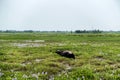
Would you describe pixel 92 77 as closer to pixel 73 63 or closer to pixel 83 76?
pixel 83 76

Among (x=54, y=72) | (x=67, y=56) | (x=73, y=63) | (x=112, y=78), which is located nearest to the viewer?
(x=112, y=78)

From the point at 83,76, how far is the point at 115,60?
31.3 ft

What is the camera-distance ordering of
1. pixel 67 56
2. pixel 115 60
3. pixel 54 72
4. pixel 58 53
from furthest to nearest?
pixel 58 53 < pixel 67 56 < pixel 115 60 < pixel 54 72

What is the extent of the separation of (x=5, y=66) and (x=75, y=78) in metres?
5.61

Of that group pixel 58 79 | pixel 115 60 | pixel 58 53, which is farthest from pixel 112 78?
pixel 58 53

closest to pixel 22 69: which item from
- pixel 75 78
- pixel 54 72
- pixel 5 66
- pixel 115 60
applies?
pixel 5 66

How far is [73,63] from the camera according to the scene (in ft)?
58.3

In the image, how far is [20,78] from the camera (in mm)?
10352

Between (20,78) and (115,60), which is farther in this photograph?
(115,60)

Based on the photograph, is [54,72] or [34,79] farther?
[54,72]

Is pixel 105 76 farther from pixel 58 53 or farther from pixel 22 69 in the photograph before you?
pixel 58 53

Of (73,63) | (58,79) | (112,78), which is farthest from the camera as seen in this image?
(73,63)

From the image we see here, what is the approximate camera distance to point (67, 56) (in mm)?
20672

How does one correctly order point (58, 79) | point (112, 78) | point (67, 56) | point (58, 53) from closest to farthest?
point (58, 79) → point (112, 78) → point (67, 56) → point (58, 53)
